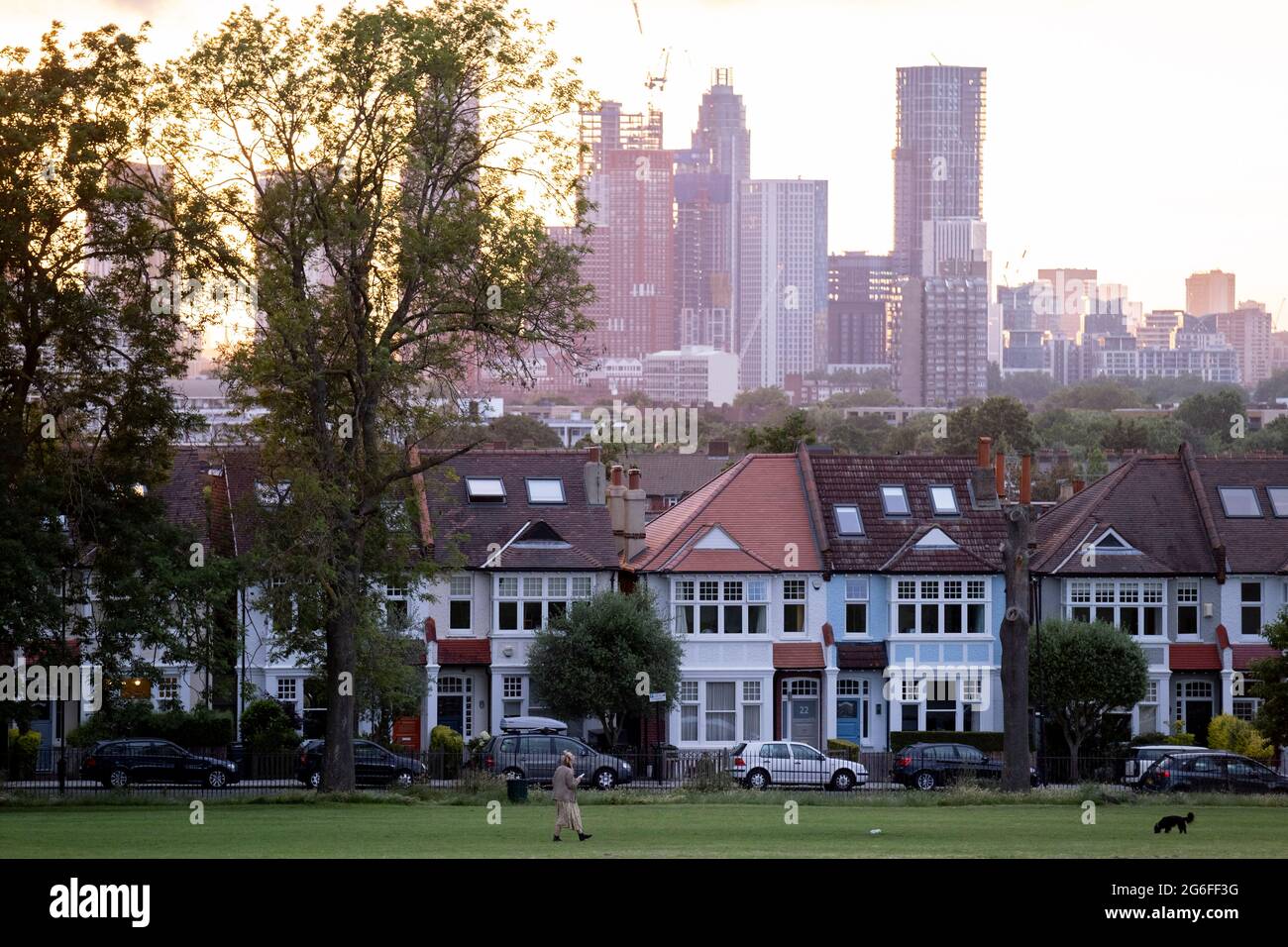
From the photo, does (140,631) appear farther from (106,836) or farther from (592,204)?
Answer: (592,204)

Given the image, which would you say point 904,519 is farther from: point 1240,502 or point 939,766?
point 939,766

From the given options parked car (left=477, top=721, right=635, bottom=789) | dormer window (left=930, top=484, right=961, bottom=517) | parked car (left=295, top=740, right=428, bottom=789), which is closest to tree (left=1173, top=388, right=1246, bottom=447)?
dormer window (left=930, top=484, right=961, bottom=517)

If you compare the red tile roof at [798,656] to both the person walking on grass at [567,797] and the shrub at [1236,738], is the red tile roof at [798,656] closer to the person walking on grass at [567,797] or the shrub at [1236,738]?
the shrub at [1236,738]

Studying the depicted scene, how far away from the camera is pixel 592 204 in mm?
42906

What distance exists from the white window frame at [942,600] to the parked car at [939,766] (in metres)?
9.14

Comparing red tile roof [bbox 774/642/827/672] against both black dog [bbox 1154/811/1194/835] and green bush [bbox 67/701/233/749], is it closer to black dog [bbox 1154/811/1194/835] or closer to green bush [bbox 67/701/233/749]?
green bush [bbox 67/701/233/749]

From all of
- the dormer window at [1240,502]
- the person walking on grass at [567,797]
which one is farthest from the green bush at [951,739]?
the person walking on grass at [567,797]

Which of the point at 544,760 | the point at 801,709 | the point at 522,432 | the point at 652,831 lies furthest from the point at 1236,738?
the point at 522,432

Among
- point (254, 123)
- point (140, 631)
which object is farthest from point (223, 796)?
point (254, 123)

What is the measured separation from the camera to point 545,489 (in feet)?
202

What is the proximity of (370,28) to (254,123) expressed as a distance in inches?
140

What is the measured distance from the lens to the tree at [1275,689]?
4512 centimetres

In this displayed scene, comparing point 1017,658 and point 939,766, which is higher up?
point 1017,658

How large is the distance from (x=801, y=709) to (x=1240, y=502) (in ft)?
56.4
